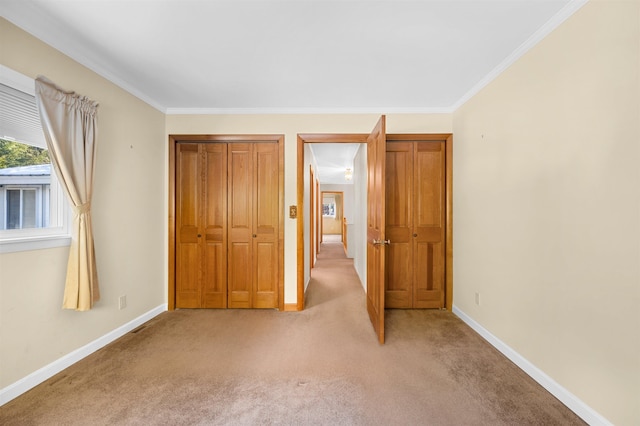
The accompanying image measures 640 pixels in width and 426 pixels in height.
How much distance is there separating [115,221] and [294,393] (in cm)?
224

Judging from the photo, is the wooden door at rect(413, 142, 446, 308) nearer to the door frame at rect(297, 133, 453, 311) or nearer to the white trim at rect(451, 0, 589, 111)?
the door frame at rect(297, 133, 453, 311)

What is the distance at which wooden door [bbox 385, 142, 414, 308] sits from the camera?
10.3ft

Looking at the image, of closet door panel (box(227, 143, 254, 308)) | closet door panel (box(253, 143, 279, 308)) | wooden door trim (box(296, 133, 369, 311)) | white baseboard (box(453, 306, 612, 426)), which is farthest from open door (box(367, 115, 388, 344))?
closet door panel (box(227, 143, 254, 308))

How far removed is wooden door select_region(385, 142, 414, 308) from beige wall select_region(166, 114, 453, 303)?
0.31m

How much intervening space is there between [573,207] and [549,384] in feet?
4.03

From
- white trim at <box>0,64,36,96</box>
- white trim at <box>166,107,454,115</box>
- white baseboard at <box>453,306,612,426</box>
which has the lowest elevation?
white baseboard at <box>453,306,612,426</box>

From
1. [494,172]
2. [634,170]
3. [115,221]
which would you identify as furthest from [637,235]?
[115,221]

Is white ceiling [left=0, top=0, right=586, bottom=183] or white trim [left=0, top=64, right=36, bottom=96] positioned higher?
white ceiling [left=0, top=0, right=586, bottom=183]

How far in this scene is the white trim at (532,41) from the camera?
1576 millimetres

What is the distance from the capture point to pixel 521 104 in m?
2.02

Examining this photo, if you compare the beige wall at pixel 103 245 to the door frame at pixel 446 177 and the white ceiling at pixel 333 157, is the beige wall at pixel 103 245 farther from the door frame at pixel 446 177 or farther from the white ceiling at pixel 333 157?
the white ceiling at pixel 333 157

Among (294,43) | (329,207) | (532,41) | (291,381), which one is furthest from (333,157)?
(329,207)

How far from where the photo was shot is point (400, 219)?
316cm

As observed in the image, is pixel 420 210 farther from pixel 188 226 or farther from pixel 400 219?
pixel 188 226
